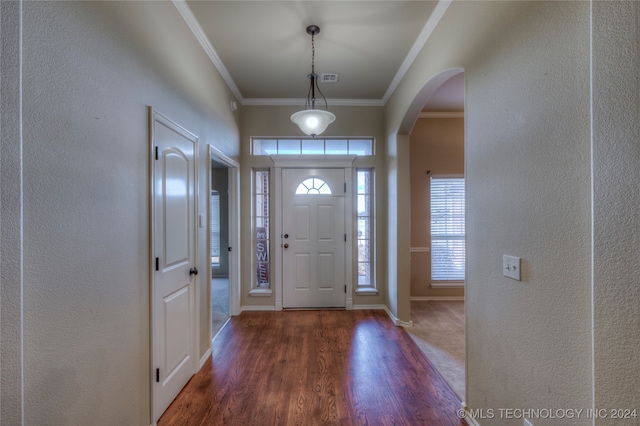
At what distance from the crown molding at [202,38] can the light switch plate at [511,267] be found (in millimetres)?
2772

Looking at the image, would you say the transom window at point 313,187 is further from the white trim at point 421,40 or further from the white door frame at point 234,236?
the white trim at point 421,40

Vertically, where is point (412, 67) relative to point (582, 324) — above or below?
above

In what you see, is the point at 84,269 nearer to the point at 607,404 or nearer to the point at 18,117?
the point at 18,117

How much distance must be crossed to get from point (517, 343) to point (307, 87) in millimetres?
3272

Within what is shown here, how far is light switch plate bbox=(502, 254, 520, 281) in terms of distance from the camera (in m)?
1.30

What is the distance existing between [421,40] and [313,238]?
2.61 metres

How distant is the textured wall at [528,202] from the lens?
995mm

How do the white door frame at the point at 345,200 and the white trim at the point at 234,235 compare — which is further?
the white door frame at the point at 345,200

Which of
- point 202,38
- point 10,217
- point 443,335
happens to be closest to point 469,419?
point 443,335

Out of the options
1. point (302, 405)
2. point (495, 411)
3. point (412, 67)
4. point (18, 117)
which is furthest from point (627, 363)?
point (412, 67)

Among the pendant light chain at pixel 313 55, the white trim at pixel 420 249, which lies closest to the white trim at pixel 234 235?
the pendant light chain at pixel 313 55

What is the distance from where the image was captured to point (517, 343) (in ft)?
4.29

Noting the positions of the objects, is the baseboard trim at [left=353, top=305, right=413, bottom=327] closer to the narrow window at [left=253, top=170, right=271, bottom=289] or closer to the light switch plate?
the narrow window at [left=253, top=170, right=271, bottom=289]

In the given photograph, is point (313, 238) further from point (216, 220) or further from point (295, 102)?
point (216, 220)
